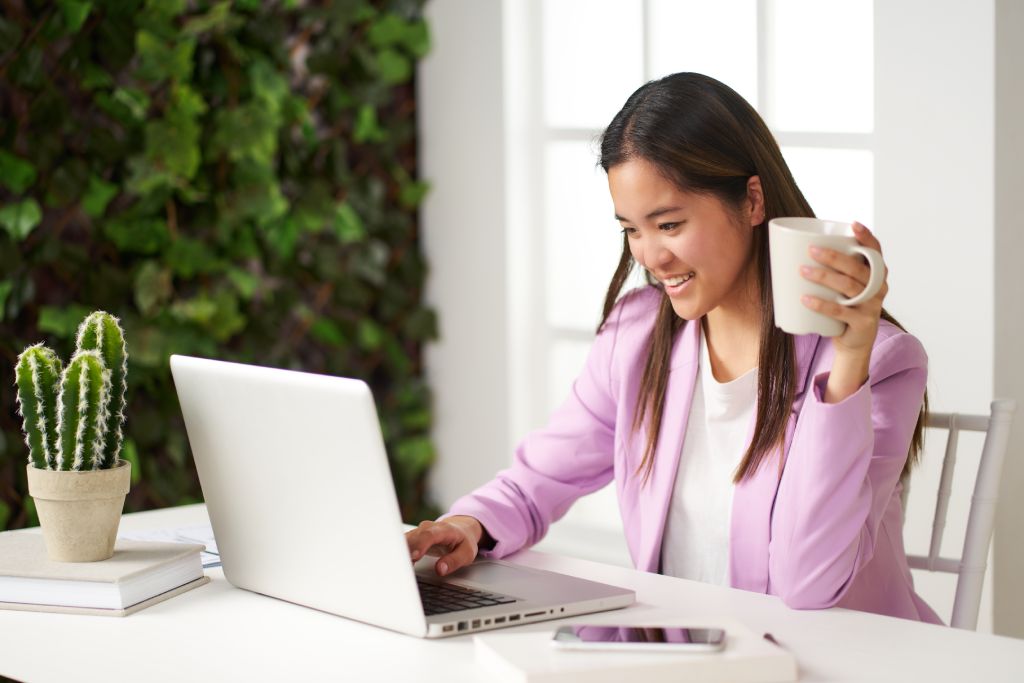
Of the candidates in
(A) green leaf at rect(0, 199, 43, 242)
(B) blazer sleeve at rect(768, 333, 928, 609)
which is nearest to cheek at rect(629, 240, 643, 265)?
(B) blazer sleeve at rect(768, 333, 928, 609)

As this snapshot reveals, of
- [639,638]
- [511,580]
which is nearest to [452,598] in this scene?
[511,580]

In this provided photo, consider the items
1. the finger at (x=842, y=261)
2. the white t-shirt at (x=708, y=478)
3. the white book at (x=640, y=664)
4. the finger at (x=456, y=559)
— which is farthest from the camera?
the white t-shirt at (x=708, y=478)

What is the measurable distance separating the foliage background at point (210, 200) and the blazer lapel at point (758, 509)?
163 centimetres

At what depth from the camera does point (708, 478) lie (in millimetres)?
1627

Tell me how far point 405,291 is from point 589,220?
55cm

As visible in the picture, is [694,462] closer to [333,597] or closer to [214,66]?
[333,597]

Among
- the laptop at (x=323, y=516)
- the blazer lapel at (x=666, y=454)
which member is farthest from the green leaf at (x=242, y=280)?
the laptop at (x=323, y=516)

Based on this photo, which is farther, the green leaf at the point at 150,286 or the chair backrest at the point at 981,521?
A: the green leaf at the point at 150,286

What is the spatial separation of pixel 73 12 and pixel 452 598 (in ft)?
6.01

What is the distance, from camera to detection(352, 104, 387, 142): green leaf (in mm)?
3148

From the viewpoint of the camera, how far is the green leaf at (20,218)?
8.38 feet

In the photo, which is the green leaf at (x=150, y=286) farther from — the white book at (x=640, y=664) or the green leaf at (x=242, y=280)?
the white book at (x=640, y=664)

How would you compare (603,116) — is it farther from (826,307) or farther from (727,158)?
(826,307)

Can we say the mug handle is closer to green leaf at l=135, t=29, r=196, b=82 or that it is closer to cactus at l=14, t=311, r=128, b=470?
cactus at l=14, t=311, r=128, b=470
